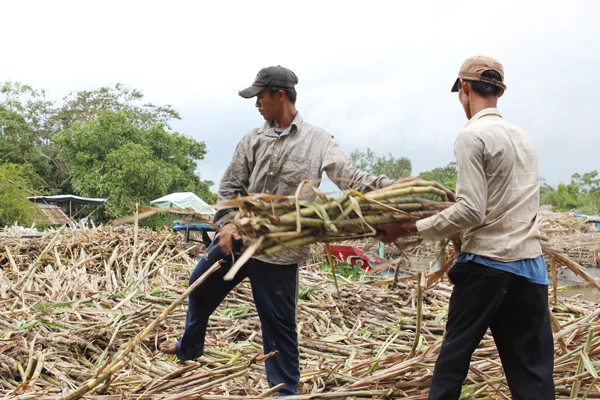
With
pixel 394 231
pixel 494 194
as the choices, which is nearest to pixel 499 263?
pixel 494 194

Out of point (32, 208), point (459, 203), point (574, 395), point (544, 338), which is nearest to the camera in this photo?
point (459, 203)

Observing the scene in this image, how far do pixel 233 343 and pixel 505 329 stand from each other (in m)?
2.36

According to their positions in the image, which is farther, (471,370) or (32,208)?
(32,208)

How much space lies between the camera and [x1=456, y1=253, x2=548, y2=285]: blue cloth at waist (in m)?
2.35

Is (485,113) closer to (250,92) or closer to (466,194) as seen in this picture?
(466,194)

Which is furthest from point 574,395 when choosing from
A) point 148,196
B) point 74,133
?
point 74,133

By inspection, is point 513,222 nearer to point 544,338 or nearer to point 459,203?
point 459,203

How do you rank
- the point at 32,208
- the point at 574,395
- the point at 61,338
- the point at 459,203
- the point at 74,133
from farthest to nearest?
the point at 74,133 → the point at 32,208 → the point at 61,338 → the point at 574,395 → the point at 459,203

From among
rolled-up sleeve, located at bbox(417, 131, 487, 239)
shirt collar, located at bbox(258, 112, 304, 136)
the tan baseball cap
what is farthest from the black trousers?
shirt collar, located at bbox(258, 112, 304, 136)

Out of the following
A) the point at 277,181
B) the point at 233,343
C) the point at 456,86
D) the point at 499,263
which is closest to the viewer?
the point at 499,263

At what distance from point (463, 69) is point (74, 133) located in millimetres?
25053

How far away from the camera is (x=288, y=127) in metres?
3.18

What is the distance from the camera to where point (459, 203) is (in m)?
2.25

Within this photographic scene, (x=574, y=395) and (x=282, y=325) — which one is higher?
(x=282, y=325)
